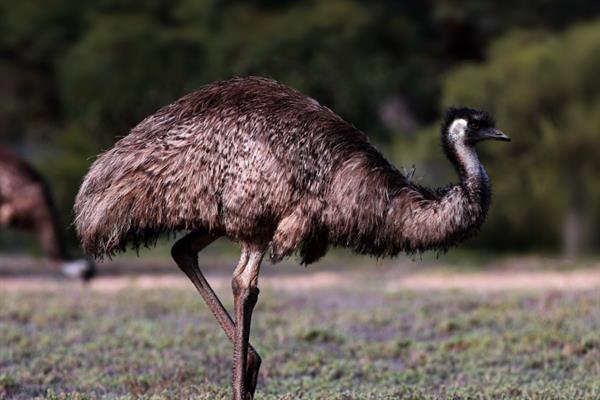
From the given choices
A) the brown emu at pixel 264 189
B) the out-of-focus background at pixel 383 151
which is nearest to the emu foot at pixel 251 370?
the brown emu at pixel 264 189

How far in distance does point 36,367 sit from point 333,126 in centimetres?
250

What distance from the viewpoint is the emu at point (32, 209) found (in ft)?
40.6

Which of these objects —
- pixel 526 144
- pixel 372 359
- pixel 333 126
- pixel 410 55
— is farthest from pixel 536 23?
pixel 333 126

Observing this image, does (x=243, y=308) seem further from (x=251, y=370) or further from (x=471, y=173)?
(x=471, y=173)

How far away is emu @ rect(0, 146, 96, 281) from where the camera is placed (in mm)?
12367

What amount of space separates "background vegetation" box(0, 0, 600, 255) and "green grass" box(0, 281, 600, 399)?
6.16m

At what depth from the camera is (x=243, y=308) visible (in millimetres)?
5344

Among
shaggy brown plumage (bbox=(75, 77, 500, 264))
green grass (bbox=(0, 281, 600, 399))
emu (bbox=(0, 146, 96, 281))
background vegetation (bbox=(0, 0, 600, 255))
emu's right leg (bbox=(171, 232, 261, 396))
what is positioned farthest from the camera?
background vegetation (bbox=(0, 0, 600, 255))

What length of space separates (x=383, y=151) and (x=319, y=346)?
29.5 ft

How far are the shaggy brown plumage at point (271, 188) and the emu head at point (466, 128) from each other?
73mm

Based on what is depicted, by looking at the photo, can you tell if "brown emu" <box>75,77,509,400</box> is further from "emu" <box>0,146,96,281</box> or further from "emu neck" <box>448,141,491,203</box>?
"emu" <box>0,146,96,281</box>

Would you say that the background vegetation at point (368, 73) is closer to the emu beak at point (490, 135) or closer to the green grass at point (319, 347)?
the green grass at point (319, 347)

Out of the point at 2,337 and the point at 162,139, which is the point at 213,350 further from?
the point at 162,139

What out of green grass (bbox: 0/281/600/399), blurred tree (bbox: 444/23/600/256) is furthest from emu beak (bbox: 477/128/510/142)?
blurred tree (bbox: 444/23/600/256)
